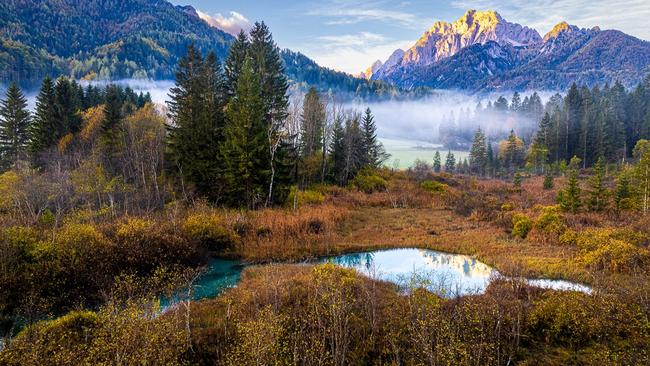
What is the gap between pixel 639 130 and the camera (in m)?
86.6

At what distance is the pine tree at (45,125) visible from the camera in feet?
165

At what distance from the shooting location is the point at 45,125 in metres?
50.6

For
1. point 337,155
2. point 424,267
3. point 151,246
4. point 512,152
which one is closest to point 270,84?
point 337,155

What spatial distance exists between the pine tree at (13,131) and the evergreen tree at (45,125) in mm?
4574

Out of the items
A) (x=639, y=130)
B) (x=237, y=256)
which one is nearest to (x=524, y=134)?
(x=639, y=130)

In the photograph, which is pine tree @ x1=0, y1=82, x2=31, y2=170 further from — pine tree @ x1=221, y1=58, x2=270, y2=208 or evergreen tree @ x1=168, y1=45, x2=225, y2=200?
pine tree @ x1=221, y1=58, x2=270, y2=208

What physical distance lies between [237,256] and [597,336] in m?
19.8

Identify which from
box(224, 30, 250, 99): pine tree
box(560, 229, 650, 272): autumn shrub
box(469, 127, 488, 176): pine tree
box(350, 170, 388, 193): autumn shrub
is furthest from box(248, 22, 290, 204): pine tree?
box(469, 127, 488, 176): pine tree

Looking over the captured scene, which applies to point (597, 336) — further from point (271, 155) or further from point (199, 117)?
point (199, 117)

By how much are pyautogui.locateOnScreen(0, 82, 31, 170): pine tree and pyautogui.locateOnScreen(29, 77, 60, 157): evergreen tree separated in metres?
4.57

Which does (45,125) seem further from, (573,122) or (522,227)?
(573,122)

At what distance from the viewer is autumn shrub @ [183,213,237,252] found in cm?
2559

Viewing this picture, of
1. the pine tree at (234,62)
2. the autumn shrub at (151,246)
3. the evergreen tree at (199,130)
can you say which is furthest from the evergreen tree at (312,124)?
the autumn shrub at (151,246)

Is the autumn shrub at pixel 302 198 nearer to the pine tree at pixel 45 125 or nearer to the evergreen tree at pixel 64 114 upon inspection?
the pine tree at pixel 45 125
